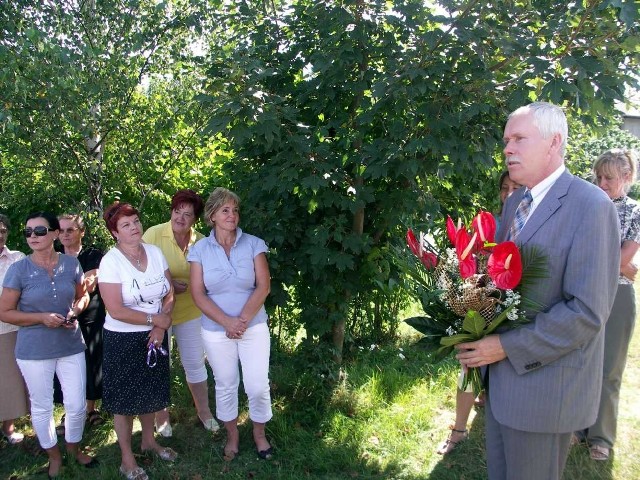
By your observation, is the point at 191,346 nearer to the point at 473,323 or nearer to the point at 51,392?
the point at 51,392

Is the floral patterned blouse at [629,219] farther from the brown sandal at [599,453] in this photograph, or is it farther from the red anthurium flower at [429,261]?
the red anthurium flower at [429,261]

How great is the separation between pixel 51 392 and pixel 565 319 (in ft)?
10.6

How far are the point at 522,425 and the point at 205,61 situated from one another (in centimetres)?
363

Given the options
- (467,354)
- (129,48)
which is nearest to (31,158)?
(129,48)

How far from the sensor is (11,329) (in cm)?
372

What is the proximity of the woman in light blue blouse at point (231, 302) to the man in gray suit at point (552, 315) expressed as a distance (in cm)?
184

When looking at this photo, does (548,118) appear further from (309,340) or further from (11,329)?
(11,329)

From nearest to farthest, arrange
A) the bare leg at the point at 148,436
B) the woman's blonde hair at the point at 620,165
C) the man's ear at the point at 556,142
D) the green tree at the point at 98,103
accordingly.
Result: the man's ear at the point at 556,142
the woman's blonde hair at the point at 620,165
the green tree at the point at 98,103
the bare leg at the point at 148,436

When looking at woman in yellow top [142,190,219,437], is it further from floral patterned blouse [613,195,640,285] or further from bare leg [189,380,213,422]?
floral patterned blouse [613,195,640,285]

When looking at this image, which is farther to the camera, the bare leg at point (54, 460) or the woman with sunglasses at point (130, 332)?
the bare leg at point (54, 460)

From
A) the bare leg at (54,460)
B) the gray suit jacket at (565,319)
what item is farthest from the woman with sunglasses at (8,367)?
the gray suit jacket at (565,319)

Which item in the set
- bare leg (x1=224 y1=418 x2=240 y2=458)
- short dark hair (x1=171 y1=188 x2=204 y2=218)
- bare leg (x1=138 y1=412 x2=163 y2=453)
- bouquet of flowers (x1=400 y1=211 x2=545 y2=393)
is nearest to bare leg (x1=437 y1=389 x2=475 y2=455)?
bare leg (x1=224 y1=418 x2=240 y2=458)

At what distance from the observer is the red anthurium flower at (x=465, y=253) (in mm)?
1989

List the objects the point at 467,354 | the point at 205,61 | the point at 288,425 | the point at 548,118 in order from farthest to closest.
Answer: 1. the point at 205,61
2. the point at 288,425
3. the point at 467,354
4. the point at 548,118
